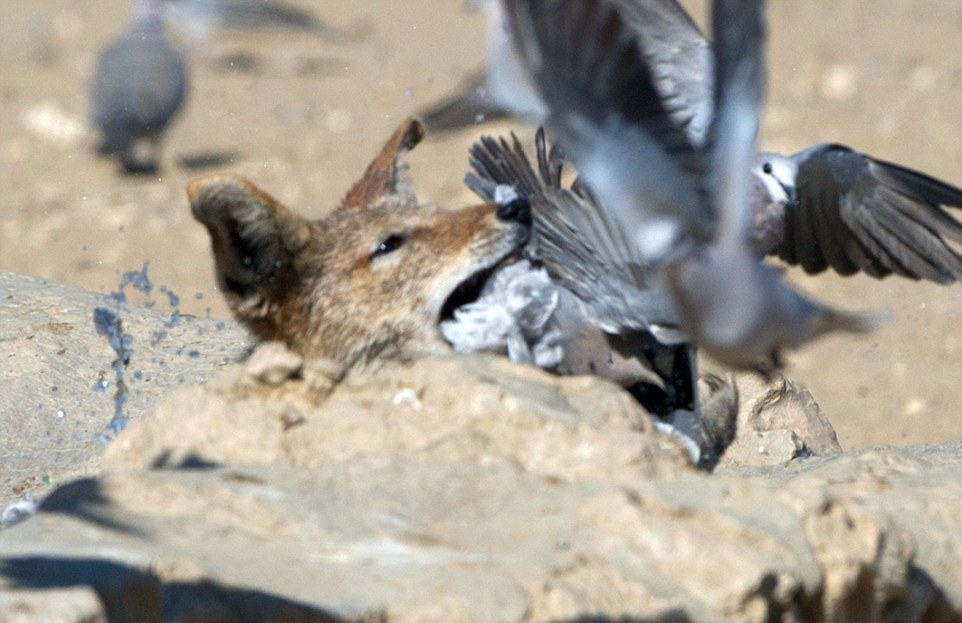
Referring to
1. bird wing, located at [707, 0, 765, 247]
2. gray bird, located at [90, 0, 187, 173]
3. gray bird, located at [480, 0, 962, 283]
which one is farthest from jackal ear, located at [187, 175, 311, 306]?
gray bird, located at [90, 0, 187, 173]

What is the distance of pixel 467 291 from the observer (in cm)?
519

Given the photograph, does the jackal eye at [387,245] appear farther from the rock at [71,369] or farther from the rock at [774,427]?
the rock at [774,427]

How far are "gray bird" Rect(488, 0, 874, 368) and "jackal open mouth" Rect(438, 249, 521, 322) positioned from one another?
1201 mm

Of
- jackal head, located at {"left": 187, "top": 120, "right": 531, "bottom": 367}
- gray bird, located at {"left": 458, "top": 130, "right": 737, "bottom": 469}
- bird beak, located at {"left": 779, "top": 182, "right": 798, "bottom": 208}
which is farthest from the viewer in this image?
bird beak, located at {"left": 779, "top": 182, "right": 798, "bottom": 208}

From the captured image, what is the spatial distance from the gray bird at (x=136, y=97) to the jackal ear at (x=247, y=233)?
28.6 ft

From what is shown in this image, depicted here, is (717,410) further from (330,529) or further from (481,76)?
(330,529)

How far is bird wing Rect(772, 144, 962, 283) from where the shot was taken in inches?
232

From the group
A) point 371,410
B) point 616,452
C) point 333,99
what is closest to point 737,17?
point 616,452

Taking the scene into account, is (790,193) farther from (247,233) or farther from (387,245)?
(247,233)

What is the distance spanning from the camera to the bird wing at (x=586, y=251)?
476cm

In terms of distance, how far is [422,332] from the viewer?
5.13 m

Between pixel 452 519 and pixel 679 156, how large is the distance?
41.1 inches

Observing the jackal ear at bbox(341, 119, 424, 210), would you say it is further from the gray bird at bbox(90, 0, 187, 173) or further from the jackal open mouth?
the gray bird at bbox(90, 0, 187, 173)

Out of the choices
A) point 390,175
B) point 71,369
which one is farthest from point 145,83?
point 390,175
